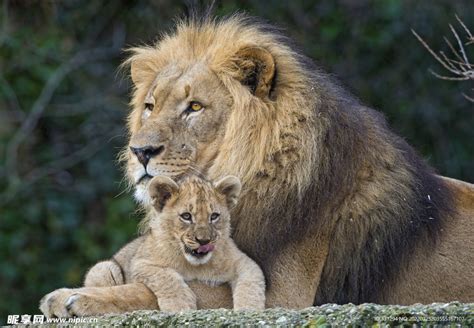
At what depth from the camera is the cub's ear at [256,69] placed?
5.11 meters

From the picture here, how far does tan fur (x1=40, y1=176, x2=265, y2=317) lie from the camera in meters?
4.58

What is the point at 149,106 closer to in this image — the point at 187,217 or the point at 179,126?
the point at 179,126

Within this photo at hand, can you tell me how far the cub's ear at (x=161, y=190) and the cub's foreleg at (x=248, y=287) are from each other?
14.4 inches

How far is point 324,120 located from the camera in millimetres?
5086

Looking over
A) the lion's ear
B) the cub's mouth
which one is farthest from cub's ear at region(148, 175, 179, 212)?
the lion's ear

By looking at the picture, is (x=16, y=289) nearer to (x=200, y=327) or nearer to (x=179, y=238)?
(x=179, y=238)

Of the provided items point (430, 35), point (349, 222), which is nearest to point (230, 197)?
point (349, 222)

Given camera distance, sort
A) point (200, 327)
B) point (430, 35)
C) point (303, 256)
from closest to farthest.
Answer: point (200, 327), point (303, 256), point (430, 35)

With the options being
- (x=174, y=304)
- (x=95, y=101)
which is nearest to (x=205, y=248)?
(x=174, y=304)

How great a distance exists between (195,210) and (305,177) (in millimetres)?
575

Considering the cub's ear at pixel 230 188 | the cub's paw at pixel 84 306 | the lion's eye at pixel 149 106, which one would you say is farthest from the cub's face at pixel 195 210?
the lion's eye at pixel 149 106

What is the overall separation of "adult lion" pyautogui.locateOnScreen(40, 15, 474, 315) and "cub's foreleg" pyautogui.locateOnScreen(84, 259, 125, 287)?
0.11 feet

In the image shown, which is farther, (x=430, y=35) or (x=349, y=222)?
(x=430, y=35)

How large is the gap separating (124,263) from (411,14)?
5.50 metres
